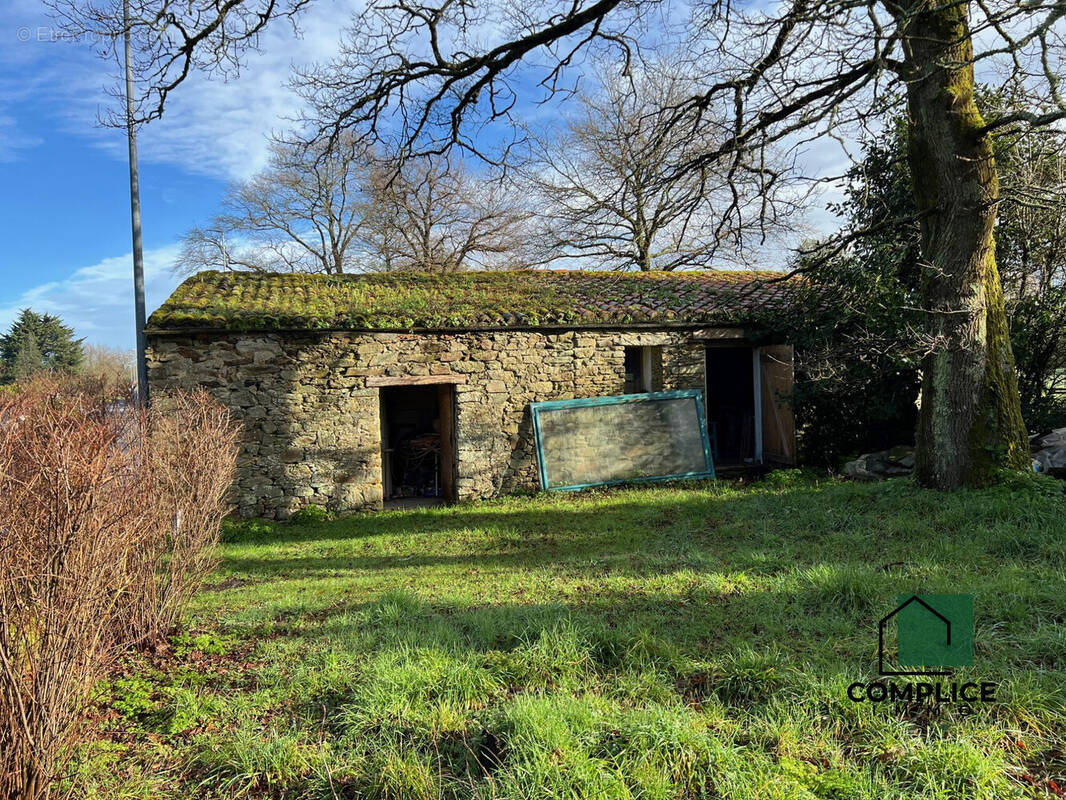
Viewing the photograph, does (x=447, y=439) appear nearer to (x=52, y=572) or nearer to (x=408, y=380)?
(x=408, y=380)

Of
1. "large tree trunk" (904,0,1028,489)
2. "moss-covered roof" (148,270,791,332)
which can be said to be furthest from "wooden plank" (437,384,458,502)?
"large tree trunk" (904,0,1028,489)

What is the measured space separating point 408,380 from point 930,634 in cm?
769

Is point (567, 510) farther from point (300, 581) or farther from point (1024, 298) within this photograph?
point (1024, 298)

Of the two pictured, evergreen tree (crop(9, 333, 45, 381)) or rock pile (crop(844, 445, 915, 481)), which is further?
evergreen tree (crop(9, 333, 45, 381))

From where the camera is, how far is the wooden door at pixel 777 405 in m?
10.8

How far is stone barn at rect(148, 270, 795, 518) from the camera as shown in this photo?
9055 mm

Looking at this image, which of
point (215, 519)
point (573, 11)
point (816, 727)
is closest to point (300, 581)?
point (215, 519)

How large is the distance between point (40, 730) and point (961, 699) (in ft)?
13.3

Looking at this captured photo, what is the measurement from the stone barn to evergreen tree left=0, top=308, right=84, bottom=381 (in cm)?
3356

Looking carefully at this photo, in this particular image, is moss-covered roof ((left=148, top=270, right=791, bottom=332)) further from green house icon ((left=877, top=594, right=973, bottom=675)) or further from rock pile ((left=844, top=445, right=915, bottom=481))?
green house icon ((left=877, top=594, right=973, bottom=675))

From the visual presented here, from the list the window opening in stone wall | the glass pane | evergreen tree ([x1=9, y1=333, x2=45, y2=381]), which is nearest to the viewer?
the glass pane

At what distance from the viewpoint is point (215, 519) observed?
5.43 m

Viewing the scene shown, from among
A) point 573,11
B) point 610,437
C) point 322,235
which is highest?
point 322,235

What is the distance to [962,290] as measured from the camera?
6719 mm
